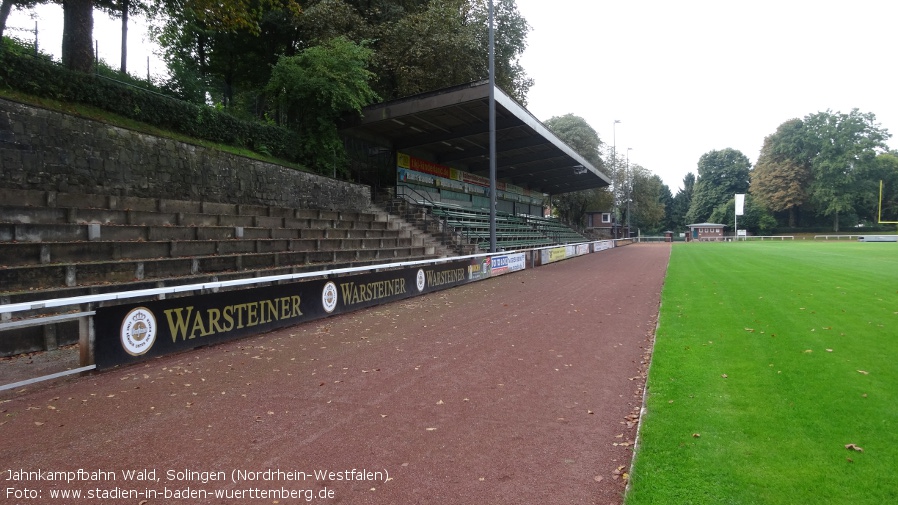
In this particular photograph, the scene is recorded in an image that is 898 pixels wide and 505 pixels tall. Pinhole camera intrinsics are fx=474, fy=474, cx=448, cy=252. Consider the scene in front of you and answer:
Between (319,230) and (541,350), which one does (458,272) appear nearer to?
(319,230)

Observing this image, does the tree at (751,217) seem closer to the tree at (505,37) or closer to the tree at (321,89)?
the tree at (505,37)

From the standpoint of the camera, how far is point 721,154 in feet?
301

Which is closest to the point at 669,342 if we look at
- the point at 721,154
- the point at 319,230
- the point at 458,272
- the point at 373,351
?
the point at 373,351

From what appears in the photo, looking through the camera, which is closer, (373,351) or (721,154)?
(373,351)

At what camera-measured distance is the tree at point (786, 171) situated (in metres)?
74.9

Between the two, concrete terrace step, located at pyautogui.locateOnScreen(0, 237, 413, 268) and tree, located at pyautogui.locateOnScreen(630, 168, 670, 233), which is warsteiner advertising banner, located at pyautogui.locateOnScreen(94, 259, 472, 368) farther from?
tree, located at pyautogui.locateOnScreen(630, 168, 670, 233)

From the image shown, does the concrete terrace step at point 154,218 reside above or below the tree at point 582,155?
below

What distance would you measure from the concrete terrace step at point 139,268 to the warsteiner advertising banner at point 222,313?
2.47 metres

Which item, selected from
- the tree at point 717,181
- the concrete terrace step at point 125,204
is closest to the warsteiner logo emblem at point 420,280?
the concrete terrace step at point 125,204

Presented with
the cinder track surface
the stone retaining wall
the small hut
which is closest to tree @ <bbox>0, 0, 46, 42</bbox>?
the stone retaining wall

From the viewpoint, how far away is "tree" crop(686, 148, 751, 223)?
89625mm

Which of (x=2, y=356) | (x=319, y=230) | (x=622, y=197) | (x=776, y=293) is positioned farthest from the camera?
(x=622, y=197)

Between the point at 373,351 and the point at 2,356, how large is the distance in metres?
4.77

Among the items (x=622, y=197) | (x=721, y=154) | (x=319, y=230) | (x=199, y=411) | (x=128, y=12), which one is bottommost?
(x=199, y=411)
